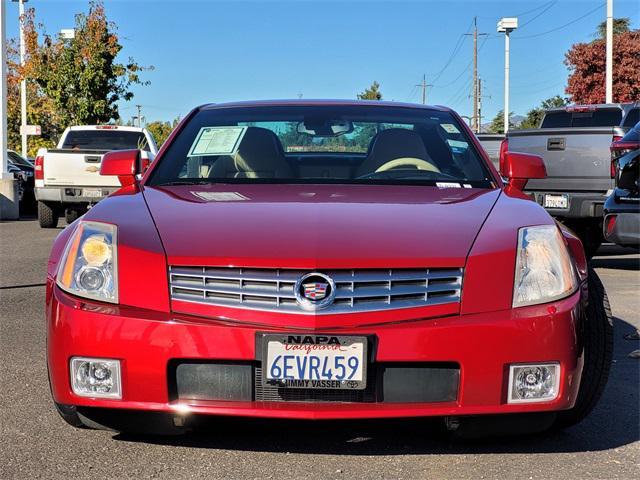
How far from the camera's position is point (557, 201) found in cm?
1045

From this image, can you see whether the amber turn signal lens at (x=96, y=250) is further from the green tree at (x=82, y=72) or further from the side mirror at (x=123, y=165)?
the green tree at (x=82, y=72)

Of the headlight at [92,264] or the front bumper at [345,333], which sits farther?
the headlight at [92,264]

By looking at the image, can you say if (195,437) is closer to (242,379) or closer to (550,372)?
(242,379)

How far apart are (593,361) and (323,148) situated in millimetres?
2178

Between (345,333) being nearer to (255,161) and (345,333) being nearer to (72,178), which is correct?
(255,161)

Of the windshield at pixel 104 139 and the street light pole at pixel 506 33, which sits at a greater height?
the street light pole at pixel 506 33

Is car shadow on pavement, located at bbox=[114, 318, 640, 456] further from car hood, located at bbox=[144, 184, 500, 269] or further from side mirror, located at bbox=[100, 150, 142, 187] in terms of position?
side mirror, located at bbox=[100, 150, 142, 187]

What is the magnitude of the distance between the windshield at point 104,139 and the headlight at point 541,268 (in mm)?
13919

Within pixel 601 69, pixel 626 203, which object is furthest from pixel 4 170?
pixel 601 69

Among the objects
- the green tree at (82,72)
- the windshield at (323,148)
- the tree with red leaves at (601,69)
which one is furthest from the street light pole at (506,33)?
the windshield at (323,148)

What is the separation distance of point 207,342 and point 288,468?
0.61 meters

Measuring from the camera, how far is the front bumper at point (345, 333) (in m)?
3.03

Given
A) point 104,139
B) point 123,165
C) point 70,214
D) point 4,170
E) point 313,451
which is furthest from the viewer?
point 4,170

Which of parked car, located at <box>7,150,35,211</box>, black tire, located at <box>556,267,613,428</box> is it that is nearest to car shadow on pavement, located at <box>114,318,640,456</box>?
black tire, located at <box>556,267,613,428</box>
